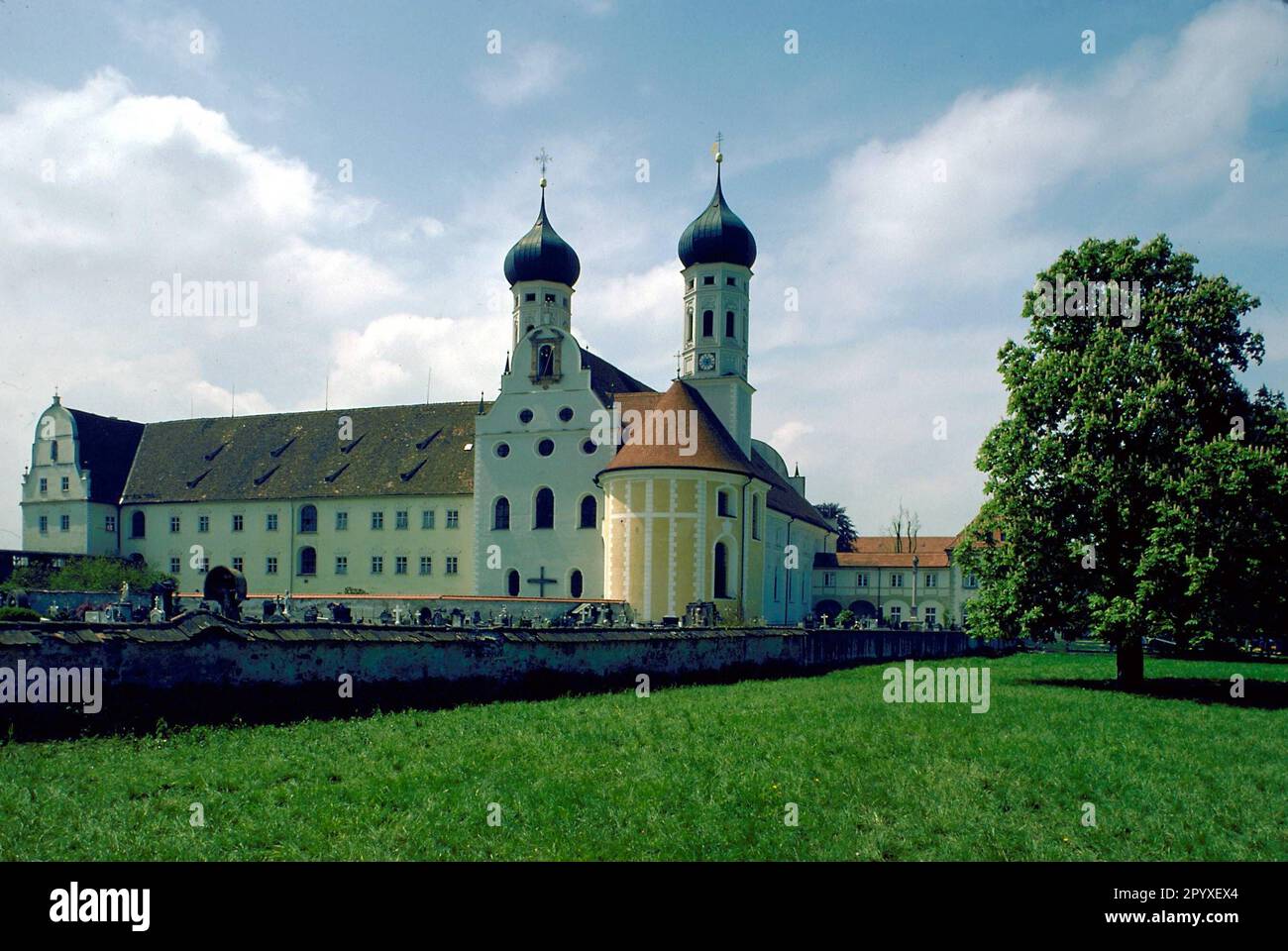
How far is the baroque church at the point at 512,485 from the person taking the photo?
44.7 metres

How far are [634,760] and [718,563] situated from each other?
33.1 metres

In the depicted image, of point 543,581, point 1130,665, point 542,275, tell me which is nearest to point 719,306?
point 542,275

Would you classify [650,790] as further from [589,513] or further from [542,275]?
[542,275]

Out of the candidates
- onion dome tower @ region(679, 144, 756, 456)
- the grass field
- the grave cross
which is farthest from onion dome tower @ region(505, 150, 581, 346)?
the grass field

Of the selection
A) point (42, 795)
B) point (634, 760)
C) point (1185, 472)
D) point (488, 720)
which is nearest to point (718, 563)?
point (1185, 472)

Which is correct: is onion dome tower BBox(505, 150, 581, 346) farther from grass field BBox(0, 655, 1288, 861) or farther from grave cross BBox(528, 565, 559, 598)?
grass field BBox(0, 655, 1288, 861)

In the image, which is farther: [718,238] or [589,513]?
[718,238]

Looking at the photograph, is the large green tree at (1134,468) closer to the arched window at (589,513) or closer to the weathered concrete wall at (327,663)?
the weathered concrete wall at (327,663)

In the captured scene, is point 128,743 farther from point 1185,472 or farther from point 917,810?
point 1185,472

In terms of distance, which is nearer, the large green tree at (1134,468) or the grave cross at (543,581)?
the large green tree at (1134,468)

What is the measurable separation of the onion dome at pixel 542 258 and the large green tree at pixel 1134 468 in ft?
108

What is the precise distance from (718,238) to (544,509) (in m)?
15.7

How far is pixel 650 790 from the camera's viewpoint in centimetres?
1099

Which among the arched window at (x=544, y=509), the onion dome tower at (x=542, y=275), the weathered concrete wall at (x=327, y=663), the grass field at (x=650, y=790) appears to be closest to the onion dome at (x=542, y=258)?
the onion dome tower at (x=542, y=275)
